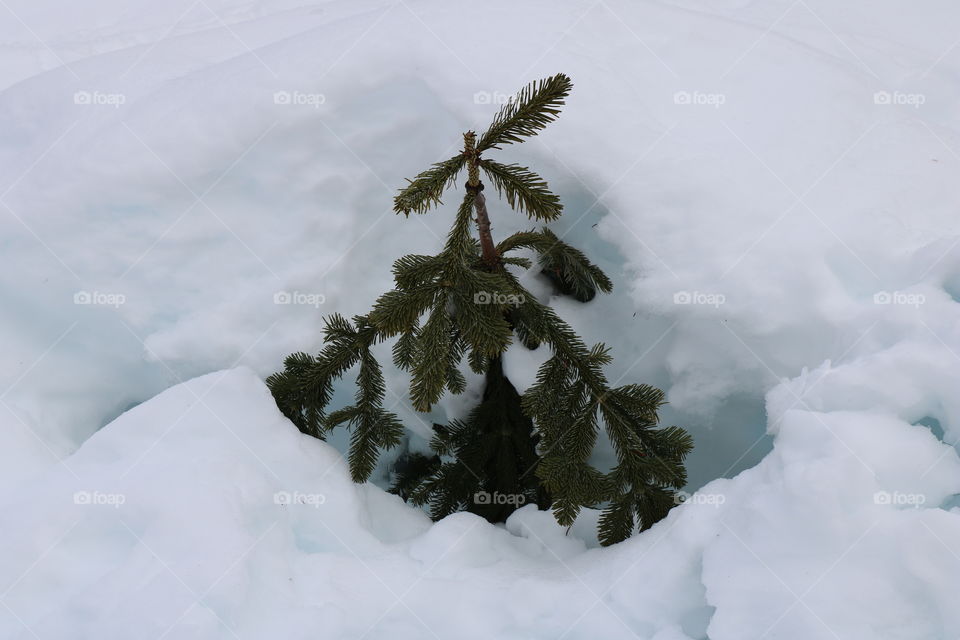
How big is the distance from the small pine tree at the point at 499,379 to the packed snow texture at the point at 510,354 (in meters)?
0.19

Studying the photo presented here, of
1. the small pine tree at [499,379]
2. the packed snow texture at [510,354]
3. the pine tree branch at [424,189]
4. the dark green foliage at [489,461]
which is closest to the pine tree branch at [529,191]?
the small pine tree at [499,379]

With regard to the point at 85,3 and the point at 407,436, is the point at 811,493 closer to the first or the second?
the point at 407,436

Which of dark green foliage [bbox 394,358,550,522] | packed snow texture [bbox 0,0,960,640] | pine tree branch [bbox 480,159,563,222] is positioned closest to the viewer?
packed snow texture [bbox 0,0,960,640]

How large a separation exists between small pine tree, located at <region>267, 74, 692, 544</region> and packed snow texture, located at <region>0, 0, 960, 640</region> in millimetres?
190

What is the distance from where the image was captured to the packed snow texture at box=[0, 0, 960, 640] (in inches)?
91.2

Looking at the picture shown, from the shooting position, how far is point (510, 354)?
10.4ft

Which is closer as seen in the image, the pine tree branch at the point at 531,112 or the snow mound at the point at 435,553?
the snow mound at the point at 435,553

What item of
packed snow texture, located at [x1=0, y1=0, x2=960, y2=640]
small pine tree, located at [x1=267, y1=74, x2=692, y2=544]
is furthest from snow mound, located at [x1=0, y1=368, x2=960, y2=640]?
small pine tree, located at [x1=267, y1=74, x2=692, y2=544]

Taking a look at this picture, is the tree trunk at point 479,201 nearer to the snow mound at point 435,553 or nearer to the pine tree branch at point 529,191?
the pine tree branch at point 529,191

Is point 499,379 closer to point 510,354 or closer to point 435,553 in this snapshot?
point 510,354

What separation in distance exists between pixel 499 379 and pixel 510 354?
17 cm

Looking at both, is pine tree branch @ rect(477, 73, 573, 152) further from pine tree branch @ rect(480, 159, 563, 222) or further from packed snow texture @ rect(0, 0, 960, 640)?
packed snow texture @ rect(0, 0, 960, 640)

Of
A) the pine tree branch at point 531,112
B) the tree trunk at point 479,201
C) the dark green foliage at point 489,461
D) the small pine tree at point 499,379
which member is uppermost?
the pine tree branch at point 531,112

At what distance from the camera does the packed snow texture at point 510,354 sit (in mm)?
2316
